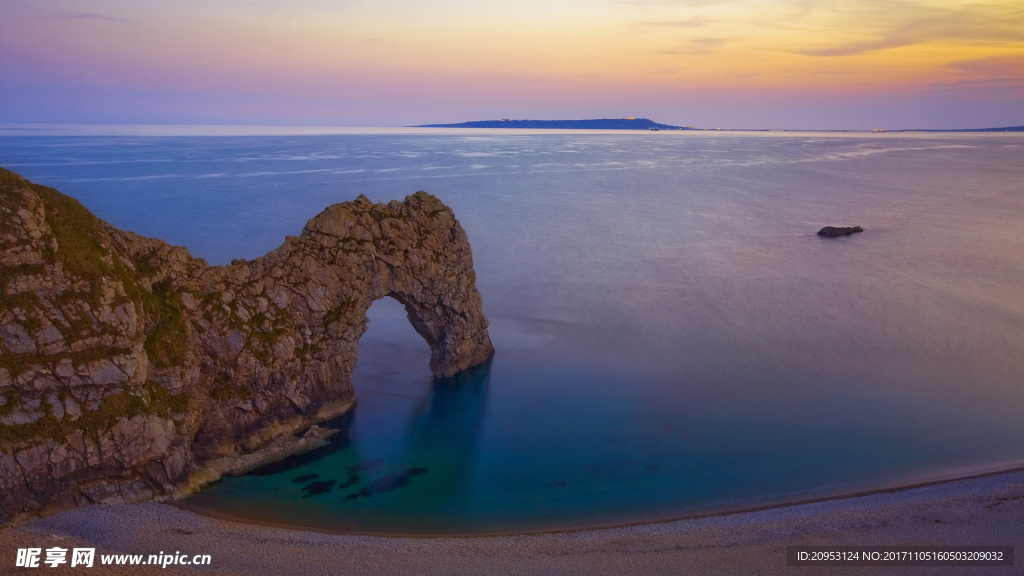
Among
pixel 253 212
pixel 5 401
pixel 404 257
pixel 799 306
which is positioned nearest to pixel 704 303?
pixel 799 306

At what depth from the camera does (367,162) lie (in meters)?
125

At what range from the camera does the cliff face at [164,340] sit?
1752cm

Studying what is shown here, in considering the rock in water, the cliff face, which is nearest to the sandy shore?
the cliff face

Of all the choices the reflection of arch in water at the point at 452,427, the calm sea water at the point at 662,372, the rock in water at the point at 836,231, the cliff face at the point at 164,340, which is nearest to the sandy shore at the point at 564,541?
the calm sea water at the point at 662,372

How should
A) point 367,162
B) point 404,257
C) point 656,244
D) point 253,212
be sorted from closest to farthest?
1. point 404,257
2. point 656,244
3. point 253,212
4. point 367,162

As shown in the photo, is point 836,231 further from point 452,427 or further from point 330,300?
point 330,300

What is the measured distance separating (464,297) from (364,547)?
40.8 feet

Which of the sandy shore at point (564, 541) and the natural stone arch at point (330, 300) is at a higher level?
the natural stone arch at point (330, 300)

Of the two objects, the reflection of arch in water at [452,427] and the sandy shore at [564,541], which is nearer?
the sandy shore at [564,541]

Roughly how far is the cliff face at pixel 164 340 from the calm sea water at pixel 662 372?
196cm

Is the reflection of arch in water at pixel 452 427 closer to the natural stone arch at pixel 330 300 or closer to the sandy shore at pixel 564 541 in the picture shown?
the natural stone arch at pixel 330 300

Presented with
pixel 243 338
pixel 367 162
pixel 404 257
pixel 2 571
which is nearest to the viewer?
pixel 2 571

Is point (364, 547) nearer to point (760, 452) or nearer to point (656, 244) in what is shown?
point (760, 452)

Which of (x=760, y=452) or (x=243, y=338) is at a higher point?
(x=243, y=338)
